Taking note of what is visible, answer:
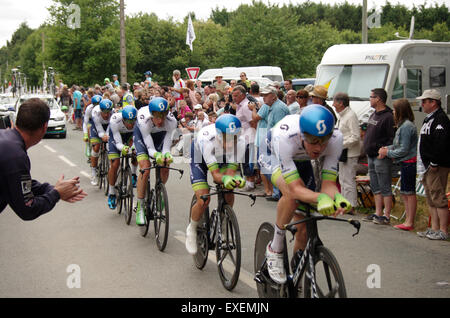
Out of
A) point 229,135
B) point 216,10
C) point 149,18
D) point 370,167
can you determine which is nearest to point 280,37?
point 149,18

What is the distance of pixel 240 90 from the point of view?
12258mm

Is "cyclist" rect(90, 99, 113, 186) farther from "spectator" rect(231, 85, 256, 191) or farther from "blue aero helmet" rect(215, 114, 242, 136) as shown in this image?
"blue aero helmet" rect(215, 114, 242, 136)

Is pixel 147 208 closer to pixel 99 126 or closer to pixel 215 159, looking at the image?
pixel 215 159

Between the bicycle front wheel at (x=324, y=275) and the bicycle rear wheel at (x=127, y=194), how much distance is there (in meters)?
5.45

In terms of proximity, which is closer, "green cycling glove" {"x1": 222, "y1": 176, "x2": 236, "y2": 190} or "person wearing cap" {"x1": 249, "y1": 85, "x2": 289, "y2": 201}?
"green cycling glove" {"x1": 222, "y1": 176, "x2": 236, "y2": 190}

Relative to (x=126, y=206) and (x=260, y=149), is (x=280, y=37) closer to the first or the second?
(x=260, y=149)

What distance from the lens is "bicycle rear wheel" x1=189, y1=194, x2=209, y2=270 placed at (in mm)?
6773

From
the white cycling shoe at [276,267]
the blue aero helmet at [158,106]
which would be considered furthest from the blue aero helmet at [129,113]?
the white cycling shoe at [276,267]

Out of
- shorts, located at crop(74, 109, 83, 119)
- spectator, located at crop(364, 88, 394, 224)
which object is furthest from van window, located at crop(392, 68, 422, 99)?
shorts, located at crop(74, 109, 83, 119)

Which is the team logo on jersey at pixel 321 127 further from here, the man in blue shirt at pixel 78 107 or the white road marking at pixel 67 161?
the man in blue shirt at pixel 78 107

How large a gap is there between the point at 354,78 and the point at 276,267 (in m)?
10.5

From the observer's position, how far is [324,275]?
171 inches

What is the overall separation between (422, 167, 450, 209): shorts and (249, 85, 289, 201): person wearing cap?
3.53 m
